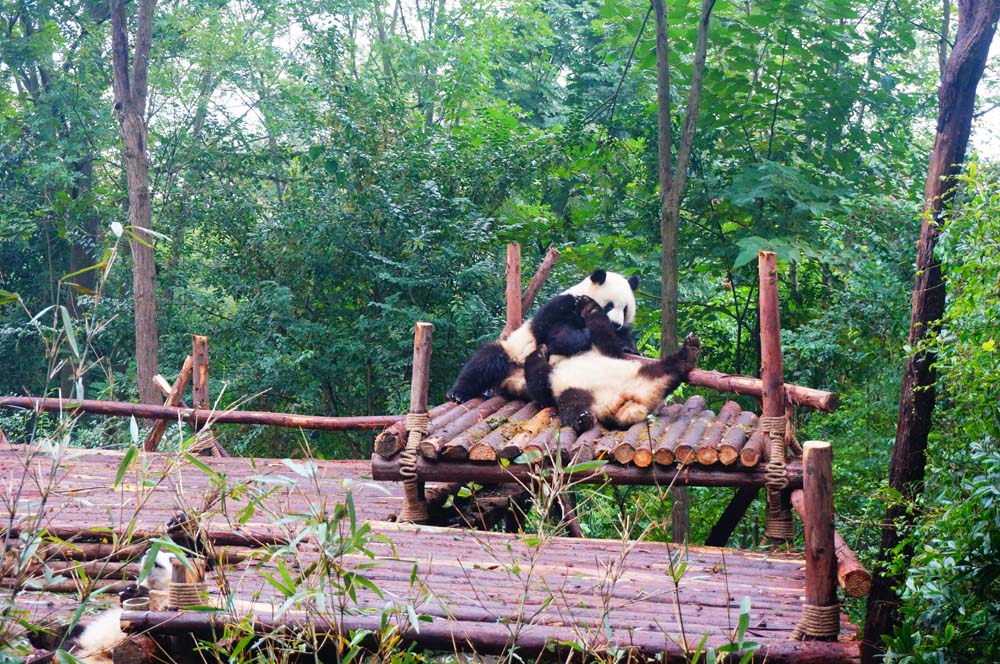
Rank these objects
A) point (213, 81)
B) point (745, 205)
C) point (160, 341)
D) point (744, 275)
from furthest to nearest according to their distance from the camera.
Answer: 1. point (213, 81)
2. point (160, 341)
3. point (744, 275)
4. point (745, 205)

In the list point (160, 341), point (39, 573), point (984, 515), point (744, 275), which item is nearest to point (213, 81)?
point (160, 341)

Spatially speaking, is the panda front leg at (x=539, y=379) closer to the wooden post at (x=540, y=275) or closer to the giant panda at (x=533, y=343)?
the giant panda at (x=533, y=343)

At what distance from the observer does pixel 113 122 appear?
1195 centimetres

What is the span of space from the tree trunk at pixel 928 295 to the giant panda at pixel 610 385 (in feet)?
4.01

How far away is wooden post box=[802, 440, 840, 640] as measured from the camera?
293 centimetres

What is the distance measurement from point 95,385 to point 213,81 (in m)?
4.86

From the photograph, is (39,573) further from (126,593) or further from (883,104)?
(883,104)

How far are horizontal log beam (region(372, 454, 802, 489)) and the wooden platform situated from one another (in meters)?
0.27

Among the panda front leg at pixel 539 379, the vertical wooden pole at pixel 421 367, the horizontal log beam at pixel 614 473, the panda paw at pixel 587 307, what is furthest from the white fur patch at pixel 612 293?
the horizontal log beam at pixel 614 473

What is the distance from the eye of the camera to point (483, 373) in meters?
5.94

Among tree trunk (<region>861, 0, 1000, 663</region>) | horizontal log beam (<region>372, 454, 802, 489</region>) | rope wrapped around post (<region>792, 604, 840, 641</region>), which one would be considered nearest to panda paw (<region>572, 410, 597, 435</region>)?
horizontal log beam (<region>372, 454, 802, 489</region>)

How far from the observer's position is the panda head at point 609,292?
6156mm

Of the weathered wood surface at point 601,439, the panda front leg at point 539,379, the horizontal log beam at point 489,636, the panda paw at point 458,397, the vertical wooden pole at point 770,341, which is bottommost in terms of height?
the horizontal log beam at point 489,636

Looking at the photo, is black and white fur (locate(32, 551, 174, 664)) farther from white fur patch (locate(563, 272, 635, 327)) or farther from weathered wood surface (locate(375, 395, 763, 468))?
white fur patch (locate(563, 272, 635, 327))
